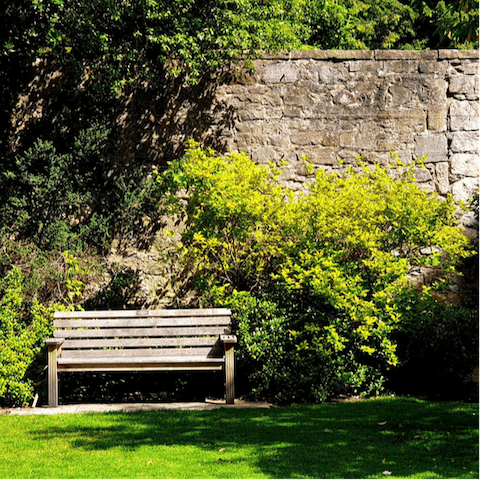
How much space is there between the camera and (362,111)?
830 centimetres

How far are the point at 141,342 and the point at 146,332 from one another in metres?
0.11

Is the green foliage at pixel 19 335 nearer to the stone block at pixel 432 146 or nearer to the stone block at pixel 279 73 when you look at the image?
the stone block at pixel 279 73

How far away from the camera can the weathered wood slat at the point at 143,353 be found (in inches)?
263

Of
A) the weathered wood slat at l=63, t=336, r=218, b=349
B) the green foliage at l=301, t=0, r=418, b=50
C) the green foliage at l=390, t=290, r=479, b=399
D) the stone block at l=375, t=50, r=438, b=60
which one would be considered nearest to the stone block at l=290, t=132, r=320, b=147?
the stone block at l=375, t=50, r=438, b=60

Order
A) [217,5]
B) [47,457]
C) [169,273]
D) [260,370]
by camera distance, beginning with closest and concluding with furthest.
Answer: [47,457] → [260,370] → [217,5] → [169,273]

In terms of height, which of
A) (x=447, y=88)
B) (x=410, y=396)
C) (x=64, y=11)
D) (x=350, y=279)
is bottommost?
(x=410, y=396)

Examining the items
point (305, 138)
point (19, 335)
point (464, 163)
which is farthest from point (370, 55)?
point (19, 335)

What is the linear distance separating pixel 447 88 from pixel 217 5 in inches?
120

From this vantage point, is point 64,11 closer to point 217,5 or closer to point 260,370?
point 217,5

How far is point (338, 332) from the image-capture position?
22.3ft

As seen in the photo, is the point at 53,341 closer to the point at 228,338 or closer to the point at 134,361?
the point at 134,361

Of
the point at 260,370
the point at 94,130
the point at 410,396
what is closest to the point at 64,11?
the point at 94,130

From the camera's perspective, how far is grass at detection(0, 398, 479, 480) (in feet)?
14.0

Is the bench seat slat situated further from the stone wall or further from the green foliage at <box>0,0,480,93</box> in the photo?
the green foliage at <box>0,0,480,93</box>
